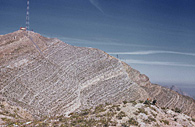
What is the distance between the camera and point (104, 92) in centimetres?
4019

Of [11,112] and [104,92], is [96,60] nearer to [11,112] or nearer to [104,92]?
[104,92]

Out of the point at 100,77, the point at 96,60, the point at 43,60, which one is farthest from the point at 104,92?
the point at 43,60

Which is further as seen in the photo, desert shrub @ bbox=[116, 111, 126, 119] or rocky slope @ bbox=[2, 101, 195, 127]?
desert shrub @ bbox=[116, 111, 126, 119]

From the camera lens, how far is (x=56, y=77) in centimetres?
3853

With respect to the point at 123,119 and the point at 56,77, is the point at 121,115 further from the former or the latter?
the point at 56,77

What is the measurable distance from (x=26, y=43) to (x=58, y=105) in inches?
840

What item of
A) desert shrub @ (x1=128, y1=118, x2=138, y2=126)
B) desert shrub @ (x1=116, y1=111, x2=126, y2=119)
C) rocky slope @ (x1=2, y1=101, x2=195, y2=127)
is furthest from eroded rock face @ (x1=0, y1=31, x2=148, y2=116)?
desert shrub @ (x1=128, y1=118, x2=138, y2=126)

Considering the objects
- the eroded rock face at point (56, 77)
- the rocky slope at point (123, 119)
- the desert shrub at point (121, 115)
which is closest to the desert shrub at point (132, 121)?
the rocky slope at point (123, 119)

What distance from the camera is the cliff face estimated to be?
3206 cm

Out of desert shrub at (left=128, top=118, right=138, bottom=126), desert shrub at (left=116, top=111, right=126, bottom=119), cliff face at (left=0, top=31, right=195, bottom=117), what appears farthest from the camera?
cliff face at (left=0, top=31, right=195, bottom=117)

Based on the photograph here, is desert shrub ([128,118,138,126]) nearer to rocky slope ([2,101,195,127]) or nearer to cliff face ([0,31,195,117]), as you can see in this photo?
rocky slope ([2,101,195,127])

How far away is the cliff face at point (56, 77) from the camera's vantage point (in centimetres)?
3206

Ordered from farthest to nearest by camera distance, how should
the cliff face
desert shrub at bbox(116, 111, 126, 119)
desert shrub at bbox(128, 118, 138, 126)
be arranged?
the cliff face → desert shrub at bbox(116, 111, 126, 119) → desert shrub at bbox(128, 118, 138, 126)

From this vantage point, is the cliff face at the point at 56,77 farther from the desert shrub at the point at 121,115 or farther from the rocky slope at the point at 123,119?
the desert shrub at the point at 121,115
